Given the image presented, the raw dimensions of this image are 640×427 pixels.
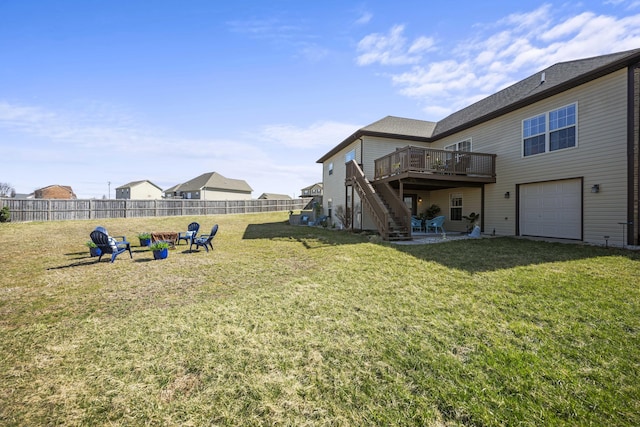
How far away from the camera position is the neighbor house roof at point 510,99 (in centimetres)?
864

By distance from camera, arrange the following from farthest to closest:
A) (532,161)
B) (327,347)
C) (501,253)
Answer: (532,161) → (501,253) → (327,347)

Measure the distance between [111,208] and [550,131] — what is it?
91.3 ft

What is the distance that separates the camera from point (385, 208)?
36.0ft

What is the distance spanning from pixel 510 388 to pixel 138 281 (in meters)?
6.64

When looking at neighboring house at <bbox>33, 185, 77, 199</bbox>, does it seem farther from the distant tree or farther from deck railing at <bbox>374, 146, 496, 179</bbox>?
deck railing at <bbox>374, 146, 496, 179</bbox>

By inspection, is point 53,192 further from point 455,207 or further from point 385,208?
point 455,207

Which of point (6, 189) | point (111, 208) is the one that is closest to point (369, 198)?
point (111, 208)

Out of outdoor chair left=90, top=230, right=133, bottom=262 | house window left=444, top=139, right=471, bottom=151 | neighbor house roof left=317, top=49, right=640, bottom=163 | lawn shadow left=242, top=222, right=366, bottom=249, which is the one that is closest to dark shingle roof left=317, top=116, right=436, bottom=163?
neighbor house roof left=317, top=49, right=640, bottom=163

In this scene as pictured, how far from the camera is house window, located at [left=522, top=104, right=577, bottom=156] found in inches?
376

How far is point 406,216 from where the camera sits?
1126 centimetres

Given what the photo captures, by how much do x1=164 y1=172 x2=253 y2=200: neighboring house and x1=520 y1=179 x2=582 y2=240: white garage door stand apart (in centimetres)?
3997

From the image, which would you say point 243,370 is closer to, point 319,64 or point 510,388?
point 510,388

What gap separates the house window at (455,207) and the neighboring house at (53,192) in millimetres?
62707

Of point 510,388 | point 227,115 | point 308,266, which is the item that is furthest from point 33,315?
point 227,115
